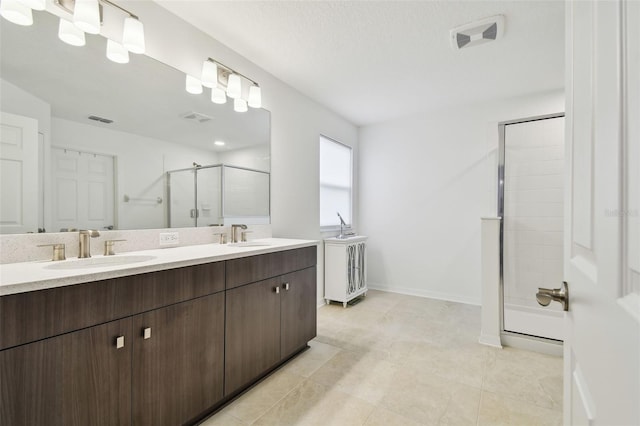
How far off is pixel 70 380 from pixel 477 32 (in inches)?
120

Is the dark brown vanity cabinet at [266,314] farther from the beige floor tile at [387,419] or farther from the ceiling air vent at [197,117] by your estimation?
the ceiling air vent at [197,117]

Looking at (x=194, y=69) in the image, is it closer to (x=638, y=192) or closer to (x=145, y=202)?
(x=145, y=202)

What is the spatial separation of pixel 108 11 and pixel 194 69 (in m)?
0.56

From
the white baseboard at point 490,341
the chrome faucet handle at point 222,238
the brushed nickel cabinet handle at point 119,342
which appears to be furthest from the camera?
the white baseboard at point 490,341

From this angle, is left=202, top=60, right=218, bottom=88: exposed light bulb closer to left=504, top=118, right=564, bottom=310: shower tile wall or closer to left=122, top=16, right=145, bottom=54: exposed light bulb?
left=122, top=16, right=145, bottom=54: exposed light bulb

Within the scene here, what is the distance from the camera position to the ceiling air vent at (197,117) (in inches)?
82.6

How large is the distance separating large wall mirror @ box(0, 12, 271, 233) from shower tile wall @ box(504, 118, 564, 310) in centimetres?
280

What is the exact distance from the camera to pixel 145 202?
5.91ft

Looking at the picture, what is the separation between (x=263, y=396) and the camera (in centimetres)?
172

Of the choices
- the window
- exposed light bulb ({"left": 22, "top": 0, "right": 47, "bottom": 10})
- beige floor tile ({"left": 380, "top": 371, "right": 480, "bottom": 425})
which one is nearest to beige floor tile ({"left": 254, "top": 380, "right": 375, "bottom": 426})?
beige floor tile ({"left": 380, "top": 371, "right": 480, "bottom": 425})

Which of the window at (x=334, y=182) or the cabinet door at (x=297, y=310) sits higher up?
the window at (x=334, y=182)

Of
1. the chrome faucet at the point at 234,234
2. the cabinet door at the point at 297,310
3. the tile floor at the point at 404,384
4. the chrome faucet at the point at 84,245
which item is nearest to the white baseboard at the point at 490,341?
the tile floor at the point at 404,384

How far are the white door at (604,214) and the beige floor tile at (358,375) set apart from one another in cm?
138

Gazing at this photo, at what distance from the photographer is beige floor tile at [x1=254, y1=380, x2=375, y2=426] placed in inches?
59.7
